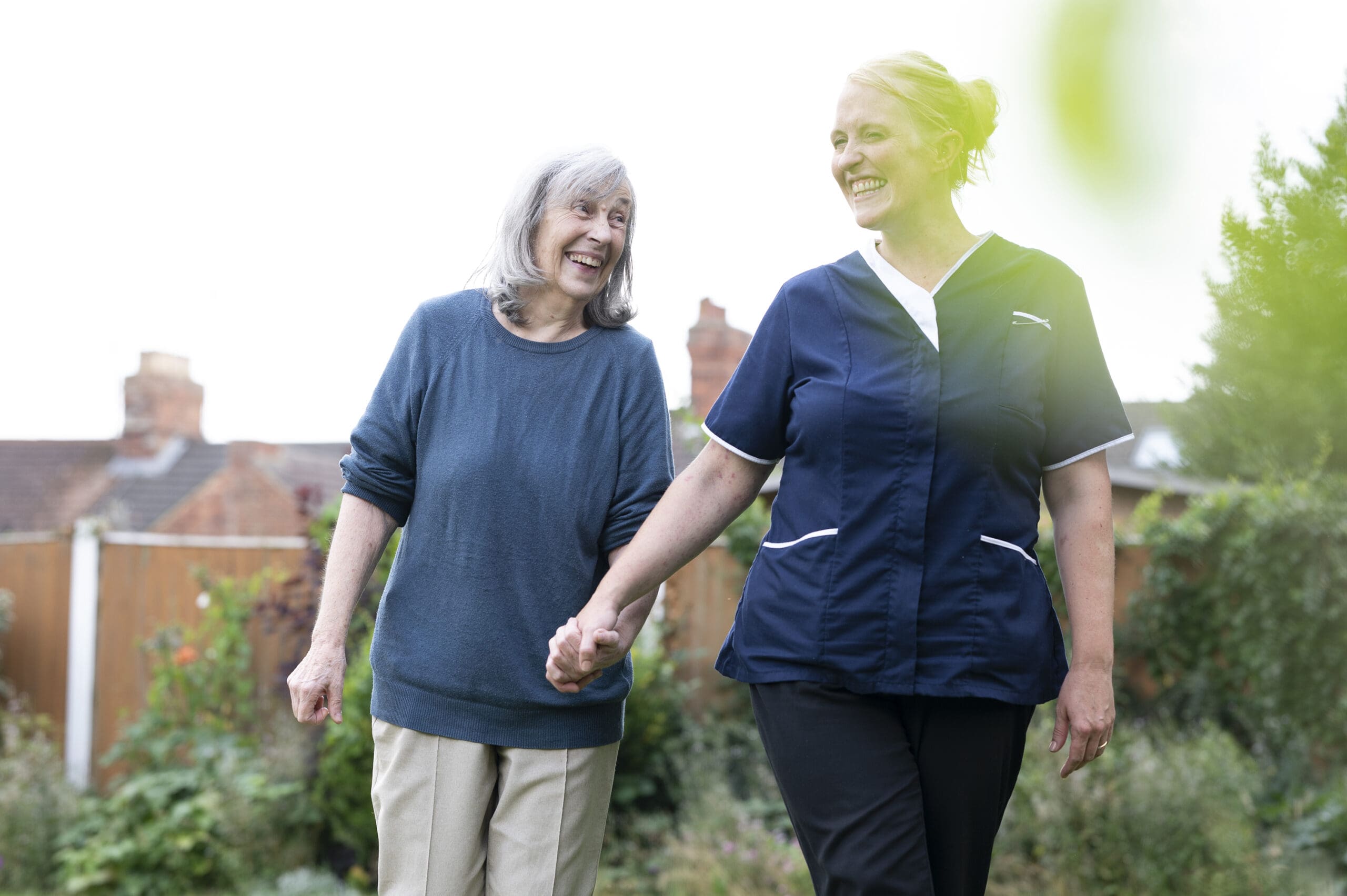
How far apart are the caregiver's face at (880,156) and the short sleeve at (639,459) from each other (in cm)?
54

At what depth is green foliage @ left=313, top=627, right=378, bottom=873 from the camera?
15.0 ft

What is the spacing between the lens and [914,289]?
1.96m

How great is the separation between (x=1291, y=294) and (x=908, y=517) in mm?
699

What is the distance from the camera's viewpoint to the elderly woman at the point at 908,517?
1834 millimetres

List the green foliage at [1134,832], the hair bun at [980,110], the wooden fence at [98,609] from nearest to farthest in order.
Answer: the hair bun at [980,110] < the green foliage at [1134,832] < the wooden fence at [98,609]

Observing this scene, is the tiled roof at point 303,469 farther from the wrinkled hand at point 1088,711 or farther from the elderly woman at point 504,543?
A: the wrinkled hand at point 1088,711

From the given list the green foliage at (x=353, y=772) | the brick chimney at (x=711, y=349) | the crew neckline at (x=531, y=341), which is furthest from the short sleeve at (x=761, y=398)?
the brick chimney at (x=711, y=349)

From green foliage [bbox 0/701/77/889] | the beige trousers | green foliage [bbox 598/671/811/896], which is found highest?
the beige trousers

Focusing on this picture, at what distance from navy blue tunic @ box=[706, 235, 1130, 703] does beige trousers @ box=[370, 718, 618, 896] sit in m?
0.42

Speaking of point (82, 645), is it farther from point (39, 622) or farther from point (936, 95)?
point (936, 95)

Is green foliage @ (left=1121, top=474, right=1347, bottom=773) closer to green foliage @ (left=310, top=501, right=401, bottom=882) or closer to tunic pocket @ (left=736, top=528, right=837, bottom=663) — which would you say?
tunic pocket @ (left=736, top=528, right=837, bottom=663)

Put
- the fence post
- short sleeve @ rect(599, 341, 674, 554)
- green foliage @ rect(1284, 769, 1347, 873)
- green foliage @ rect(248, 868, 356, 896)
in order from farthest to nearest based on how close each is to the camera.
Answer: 1. the fence post
2. green foliage @ rect(248, 868, 356, 896)
3. green foliage @ rect(1284, 769, 1347, 873)
4. short sleeve @ rect(599, 341, 674, 554)

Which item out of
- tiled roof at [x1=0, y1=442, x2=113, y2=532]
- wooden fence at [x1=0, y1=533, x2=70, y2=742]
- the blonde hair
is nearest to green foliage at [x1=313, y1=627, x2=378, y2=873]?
wooden fence at [x1=0, y1=533, x2=70, y2=742]

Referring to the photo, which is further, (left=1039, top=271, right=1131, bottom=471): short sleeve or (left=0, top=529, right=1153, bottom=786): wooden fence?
(left=0, top=529, right=1153, bottom=786): wooden fence
